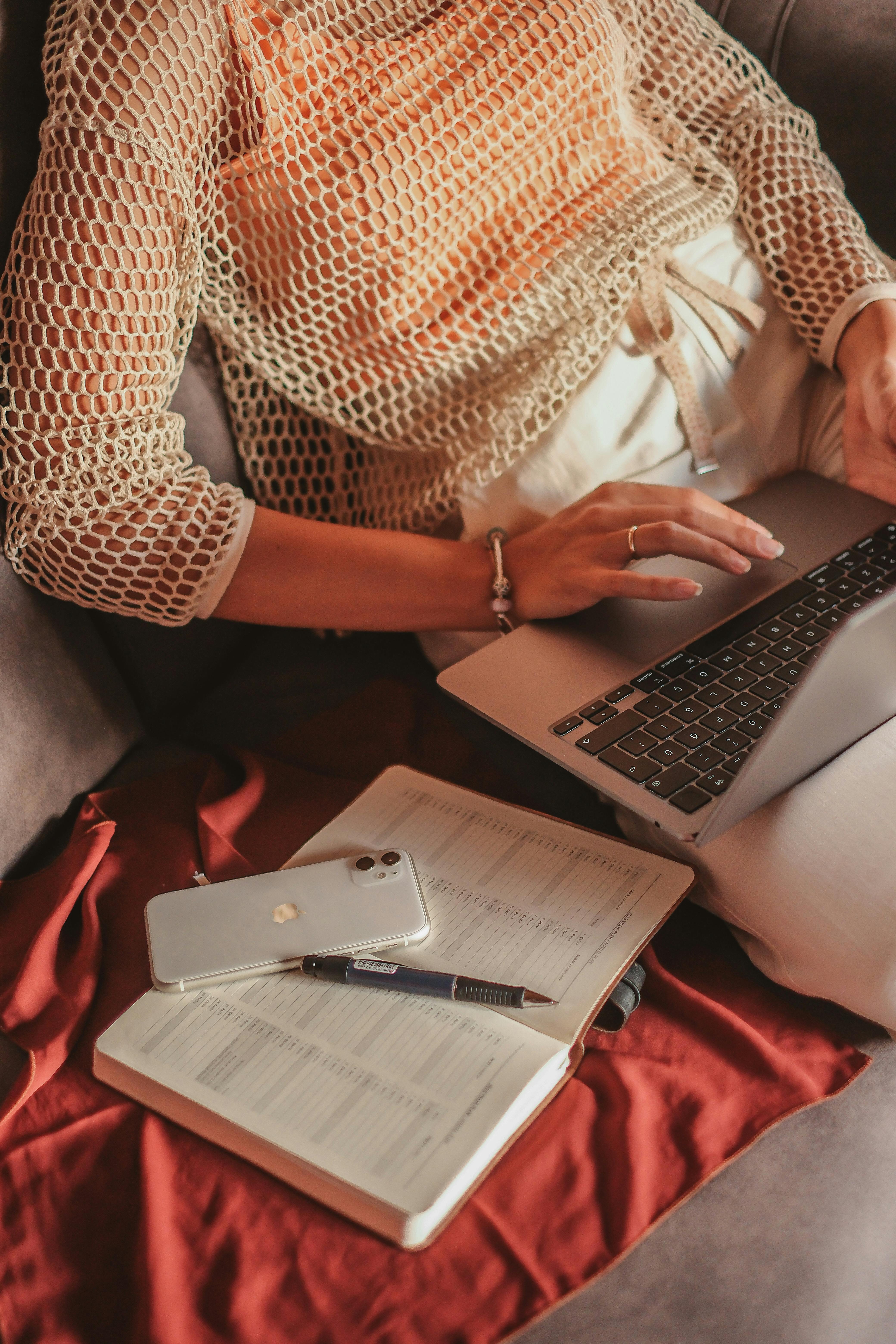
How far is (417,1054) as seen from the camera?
0.55 m

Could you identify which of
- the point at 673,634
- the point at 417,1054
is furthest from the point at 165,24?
the point at 417,1054

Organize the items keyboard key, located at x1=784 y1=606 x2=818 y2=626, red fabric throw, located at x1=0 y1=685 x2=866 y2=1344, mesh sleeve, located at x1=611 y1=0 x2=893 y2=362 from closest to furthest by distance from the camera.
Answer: red fabric throw, located at x1=0 y1=685 x2=866 y2=1344, keyboard key, located at x1=784 y1=606 x2=818 y2=626, mesh sleeve, located at x1=611 y1=0 x2=893 y2=362

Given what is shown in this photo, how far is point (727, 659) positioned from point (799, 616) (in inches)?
3.8

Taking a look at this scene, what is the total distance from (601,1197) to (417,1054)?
13 cm

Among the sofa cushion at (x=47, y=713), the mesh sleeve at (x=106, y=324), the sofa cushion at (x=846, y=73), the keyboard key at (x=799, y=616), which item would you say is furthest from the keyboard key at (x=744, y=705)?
Result: the sofa cushion at (x=846, y=73)

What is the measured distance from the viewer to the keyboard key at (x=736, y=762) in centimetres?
64

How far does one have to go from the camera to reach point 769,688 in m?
0.72

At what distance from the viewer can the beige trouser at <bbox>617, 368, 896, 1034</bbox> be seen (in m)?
0.57

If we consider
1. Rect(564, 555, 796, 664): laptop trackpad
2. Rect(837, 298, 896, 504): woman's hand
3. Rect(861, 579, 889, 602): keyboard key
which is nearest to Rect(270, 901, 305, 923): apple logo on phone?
Rect(564, 555, 796, 664): laptop trackpad

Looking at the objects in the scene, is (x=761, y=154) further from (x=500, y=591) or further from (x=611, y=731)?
(x=611, y=731)

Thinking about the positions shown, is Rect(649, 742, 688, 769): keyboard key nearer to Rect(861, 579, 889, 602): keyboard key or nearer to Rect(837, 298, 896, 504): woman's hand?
Rect(861, 579, 889, 602): keyboard key

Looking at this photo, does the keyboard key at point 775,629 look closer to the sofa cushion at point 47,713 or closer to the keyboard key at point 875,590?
the keyboard key at point 875,590

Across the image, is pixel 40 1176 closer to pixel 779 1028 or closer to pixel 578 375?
pixel 779 1028

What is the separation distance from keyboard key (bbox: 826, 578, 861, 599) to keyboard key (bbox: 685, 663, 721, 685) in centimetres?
16
